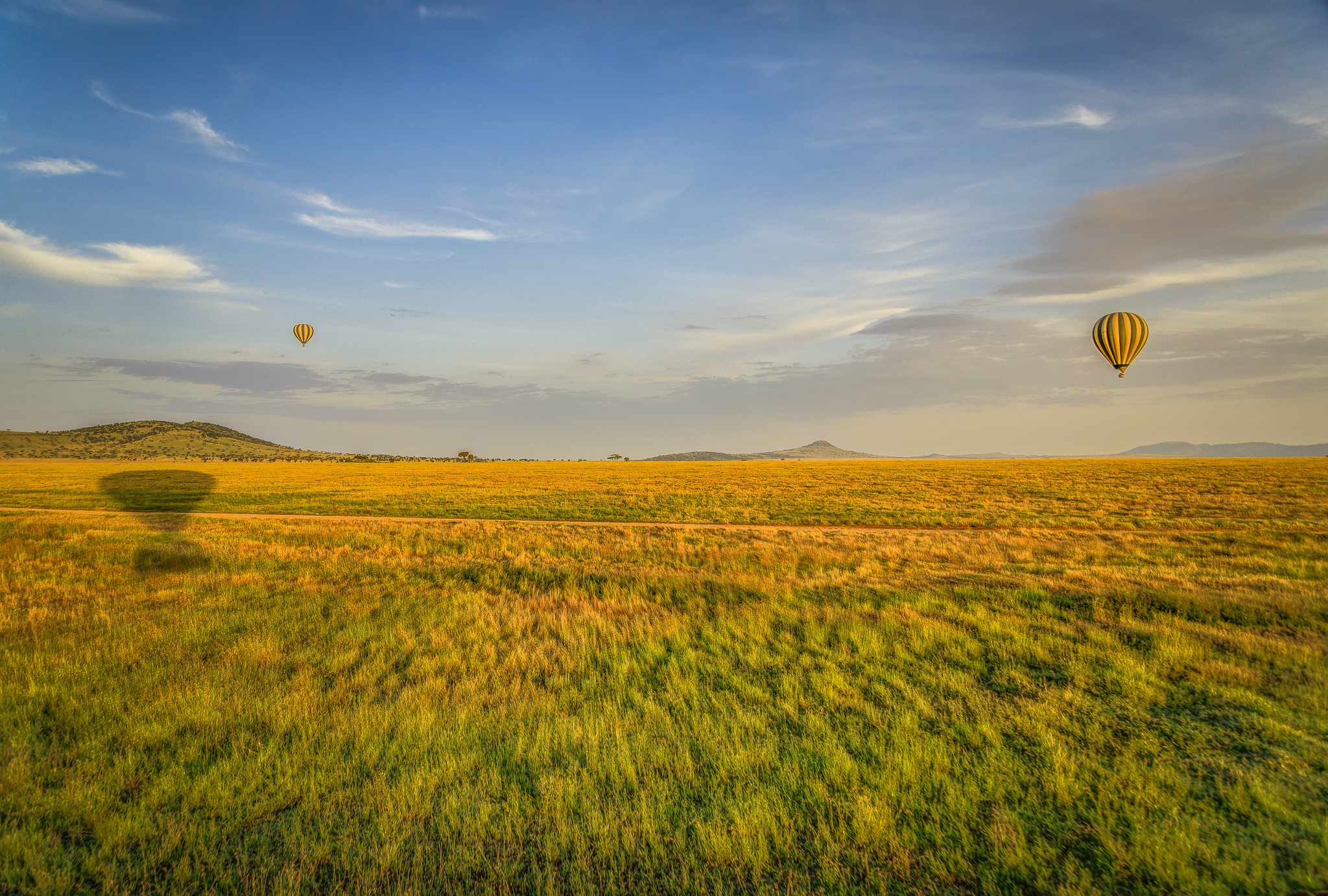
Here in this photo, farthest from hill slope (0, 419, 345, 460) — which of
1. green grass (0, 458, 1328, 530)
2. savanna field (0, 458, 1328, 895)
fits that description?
savanna field (0, 458, 1328, 895)

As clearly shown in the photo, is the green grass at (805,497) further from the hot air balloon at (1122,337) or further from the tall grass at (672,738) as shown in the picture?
the tall grass at (672,738)

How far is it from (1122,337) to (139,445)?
227377mm

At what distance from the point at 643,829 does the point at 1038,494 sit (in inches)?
1892

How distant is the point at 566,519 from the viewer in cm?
3050

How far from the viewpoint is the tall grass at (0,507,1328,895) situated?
432cm

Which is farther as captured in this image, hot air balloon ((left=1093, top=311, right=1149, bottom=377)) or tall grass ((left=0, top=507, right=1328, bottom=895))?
hot air balloon ((left=1093, top=311, right=1149, bottom=377))

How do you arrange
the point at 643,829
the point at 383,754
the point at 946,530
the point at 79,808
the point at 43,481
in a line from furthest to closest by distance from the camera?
1. the point at 43,481
2. the point at 946,530
3. the point at 383,754
4. the point at 79,808
5. the point at 643,829

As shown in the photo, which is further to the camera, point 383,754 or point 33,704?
point 33,704

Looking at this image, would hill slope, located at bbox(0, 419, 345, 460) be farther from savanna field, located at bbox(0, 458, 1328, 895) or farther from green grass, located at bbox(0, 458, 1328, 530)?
savanna field, located at bbox(0, 458, 1328, 895)

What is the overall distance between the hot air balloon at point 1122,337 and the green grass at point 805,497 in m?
10.8

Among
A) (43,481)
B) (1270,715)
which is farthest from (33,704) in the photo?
(43,481)

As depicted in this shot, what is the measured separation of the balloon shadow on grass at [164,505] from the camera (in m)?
16.5

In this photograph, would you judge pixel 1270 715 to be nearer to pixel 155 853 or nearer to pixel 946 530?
pixel 155 853

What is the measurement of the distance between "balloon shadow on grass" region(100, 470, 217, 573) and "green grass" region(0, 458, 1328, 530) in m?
0.80
